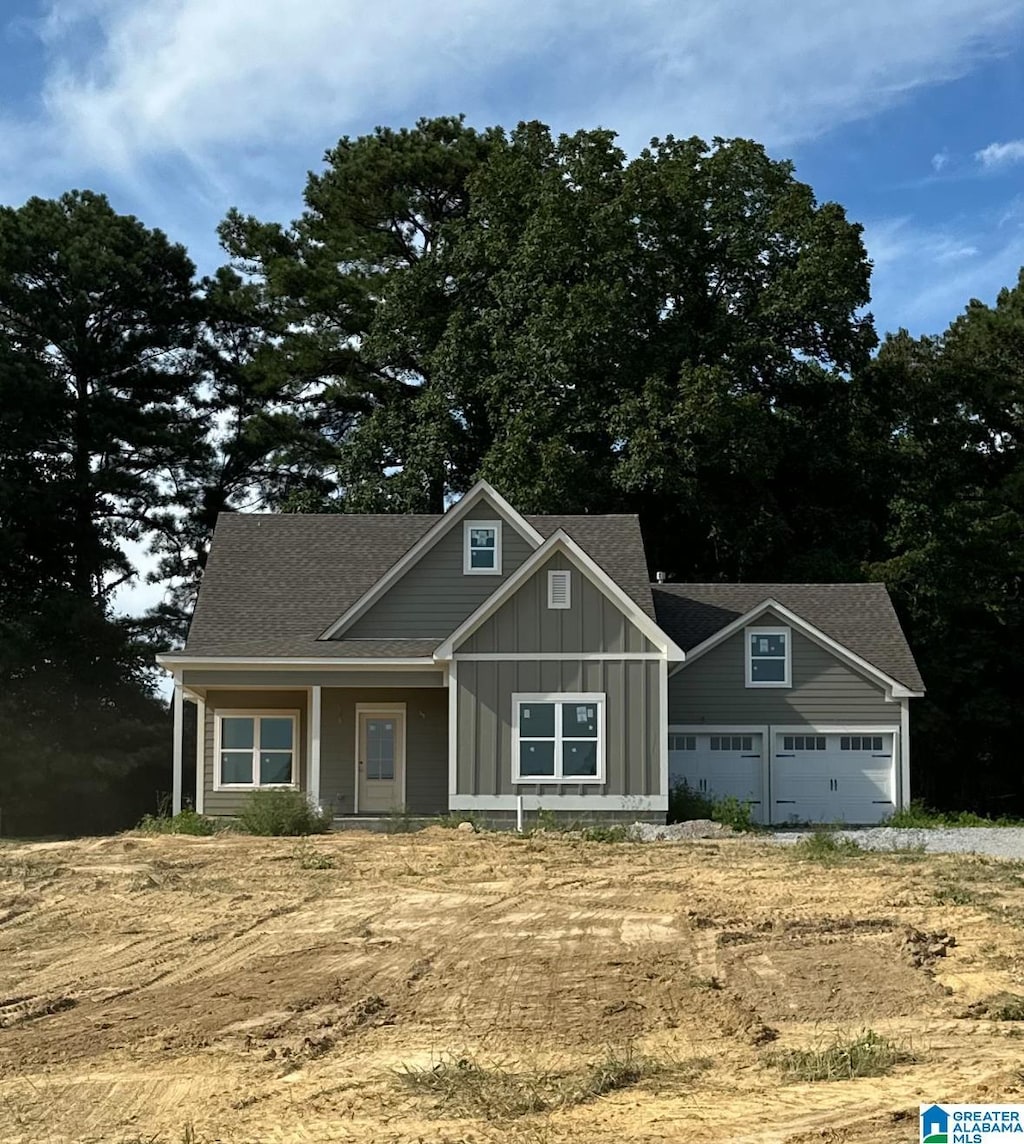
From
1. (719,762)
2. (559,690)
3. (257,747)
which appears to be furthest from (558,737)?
(257,747)

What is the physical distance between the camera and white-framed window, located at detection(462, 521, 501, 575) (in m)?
28.7

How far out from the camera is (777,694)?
96.6 feet

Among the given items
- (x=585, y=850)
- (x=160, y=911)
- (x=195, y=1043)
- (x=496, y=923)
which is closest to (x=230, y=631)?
(x=585, y=850)

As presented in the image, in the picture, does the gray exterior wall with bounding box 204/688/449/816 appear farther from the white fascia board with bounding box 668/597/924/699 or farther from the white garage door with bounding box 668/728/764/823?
the white fascia board with bounding box 668/597/924/699

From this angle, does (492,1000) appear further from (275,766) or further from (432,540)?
(432,540)

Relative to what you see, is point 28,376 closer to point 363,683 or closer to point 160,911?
point 363,683

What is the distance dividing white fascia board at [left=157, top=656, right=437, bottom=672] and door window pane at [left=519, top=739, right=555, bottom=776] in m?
2.19

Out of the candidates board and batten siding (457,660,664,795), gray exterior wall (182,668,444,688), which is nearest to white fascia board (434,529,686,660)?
board and batten siding (457,660,664,795)

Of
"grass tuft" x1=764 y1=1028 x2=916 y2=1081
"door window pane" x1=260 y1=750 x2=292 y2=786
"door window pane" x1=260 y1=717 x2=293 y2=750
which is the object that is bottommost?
"grass tuft" x1=764 y1=1028 x2=916 y2=1081

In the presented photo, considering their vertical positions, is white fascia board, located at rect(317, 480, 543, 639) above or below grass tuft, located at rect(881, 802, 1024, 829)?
above

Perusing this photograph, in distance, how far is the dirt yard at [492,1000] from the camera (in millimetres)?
7496

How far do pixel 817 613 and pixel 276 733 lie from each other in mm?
11363

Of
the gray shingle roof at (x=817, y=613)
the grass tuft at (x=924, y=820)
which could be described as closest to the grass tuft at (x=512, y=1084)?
the grass tuft at (x=924, y=820)

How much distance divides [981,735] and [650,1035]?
108ft
